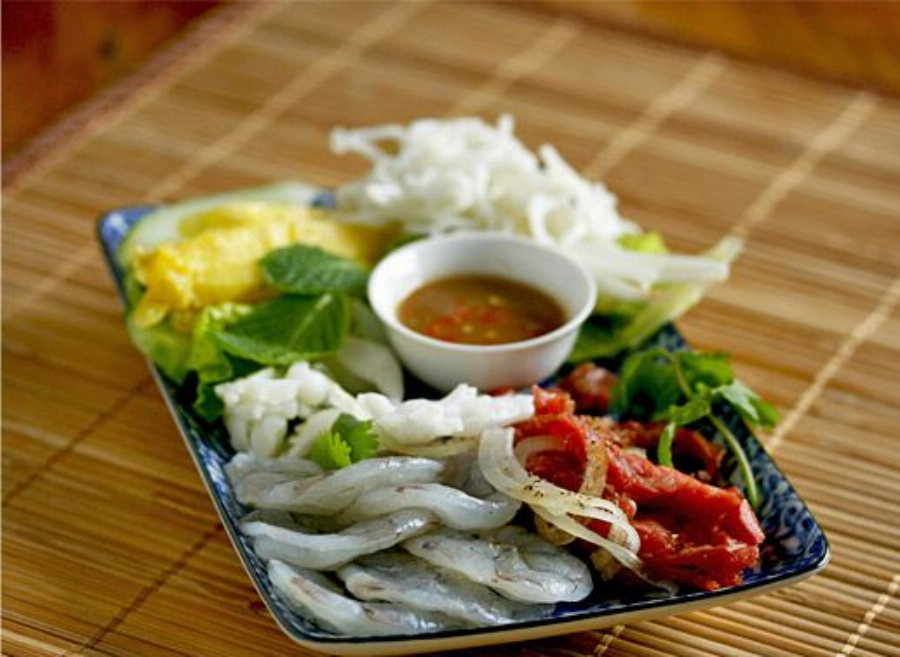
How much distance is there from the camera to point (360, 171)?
429 centimetres

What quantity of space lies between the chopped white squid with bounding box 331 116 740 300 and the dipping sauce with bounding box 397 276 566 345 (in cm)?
15

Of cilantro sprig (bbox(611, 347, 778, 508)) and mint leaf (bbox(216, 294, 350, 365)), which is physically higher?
mint leaf (bbox(216, 294, 350, 365))

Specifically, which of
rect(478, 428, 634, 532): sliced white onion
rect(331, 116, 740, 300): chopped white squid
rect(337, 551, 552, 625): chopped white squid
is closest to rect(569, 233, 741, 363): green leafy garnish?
rect(331, 116, 740, 300): chopped white squid

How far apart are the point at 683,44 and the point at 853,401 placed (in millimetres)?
1983

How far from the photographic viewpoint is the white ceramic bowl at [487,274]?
305 centimetres

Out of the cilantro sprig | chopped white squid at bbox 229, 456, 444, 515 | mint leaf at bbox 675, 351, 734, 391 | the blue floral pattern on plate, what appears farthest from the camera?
mint leaf at bbox 675, 351, 734, 391

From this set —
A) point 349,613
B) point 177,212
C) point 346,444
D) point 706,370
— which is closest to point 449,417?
point 346,444

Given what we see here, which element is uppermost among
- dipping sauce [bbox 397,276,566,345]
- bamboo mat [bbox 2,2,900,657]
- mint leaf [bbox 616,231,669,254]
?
dipping sauce [bbox 397,276,566,345]

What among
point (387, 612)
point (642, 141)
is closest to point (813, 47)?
point (642, 141)

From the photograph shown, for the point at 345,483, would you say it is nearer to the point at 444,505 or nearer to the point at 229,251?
the point at 444,505

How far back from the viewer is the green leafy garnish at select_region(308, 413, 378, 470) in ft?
8.88

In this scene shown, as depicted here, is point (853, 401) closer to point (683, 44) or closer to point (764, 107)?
point (764, 107)

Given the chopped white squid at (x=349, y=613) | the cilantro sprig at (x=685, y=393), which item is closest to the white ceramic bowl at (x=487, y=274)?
the cilantro sprig at (x=685, y=393)

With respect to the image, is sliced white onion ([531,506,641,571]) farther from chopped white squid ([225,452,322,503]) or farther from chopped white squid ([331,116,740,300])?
chopped white squid ([331,116,740,300])
